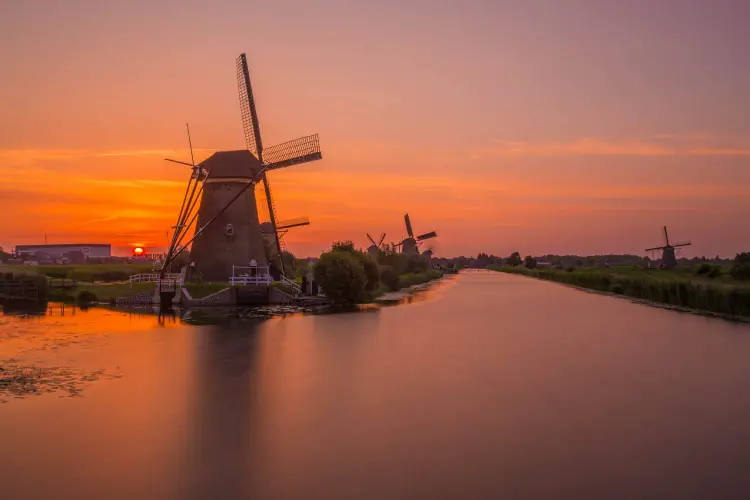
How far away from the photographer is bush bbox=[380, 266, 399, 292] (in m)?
77.5

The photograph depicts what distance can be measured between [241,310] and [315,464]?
34124mm

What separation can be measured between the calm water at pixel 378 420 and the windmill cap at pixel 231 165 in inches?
936

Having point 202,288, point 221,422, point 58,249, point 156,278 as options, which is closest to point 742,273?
point 202,288

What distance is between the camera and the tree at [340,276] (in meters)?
50.3

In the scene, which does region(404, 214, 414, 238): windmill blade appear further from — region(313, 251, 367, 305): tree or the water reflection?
the water reflection

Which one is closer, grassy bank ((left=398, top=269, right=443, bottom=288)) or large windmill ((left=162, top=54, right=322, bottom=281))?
large windmill ((left=162, top=54, right=322, bottom=281))

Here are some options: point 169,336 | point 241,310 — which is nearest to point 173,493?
point 169,336

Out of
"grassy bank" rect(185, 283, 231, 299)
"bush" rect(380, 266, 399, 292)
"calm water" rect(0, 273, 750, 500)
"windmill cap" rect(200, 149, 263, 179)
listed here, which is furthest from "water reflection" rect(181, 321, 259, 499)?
"bush" rect(380, 266, 399, 292)

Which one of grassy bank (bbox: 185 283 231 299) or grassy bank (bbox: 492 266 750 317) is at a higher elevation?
grassy bank (bbox: 185 283 231 299)

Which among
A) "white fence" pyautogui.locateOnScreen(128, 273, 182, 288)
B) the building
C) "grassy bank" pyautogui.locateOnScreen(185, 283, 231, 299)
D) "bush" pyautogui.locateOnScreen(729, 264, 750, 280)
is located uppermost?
the building

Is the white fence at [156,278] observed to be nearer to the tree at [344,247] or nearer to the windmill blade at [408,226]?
the tree at [344,247]

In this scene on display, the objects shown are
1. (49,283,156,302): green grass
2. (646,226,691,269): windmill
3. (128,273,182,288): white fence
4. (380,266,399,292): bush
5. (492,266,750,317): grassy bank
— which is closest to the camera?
(492,266,750,317): grassy bank

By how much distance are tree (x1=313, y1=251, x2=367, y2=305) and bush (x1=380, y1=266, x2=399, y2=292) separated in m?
24.8

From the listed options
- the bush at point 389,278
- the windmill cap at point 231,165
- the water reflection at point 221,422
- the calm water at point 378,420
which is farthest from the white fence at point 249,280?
the bush at point 389,278
